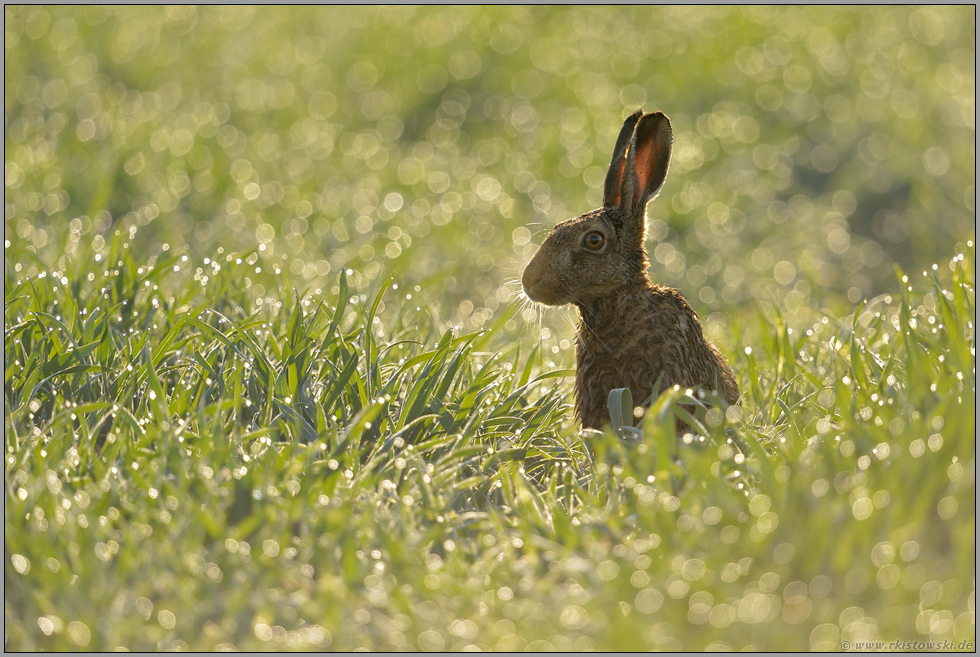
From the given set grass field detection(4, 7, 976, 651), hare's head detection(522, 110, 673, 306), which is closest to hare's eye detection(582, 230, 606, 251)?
hare's head detection(522, 110, 673, 306)

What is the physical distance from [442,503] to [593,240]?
1178 mm

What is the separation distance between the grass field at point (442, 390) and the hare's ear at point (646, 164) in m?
0.61

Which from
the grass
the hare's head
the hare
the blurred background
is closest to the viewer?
the grass

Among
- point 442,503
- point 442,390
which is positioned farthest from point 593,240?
point 442,503

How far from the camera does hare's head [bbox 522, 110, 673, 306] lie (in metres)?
3.45

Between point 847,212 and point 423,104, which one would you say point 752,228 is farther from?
point 423,104

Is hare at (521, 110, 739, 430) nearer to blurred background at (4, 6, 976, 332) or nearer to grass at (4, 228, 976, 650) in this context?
grass at (4, 228, 976, 650)

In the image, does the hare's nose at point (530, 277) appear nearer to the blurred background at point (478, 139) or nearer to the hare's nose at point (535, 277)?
the hare's nose at point (535, 277)

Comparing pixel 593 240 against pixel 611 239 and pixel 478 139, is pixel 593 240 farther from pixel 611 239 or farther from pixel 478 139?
pixel 478 139

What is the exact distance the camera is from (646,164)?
3578 mm

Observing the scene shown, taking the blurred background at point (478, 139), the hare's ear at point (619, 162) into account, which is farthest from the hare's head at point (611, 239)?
the blurred background at point (478, 139)

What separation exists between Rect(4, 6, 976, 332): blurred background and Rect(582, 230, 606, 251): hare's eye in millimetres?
1391

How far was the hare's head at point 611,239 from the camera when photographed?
345 cm

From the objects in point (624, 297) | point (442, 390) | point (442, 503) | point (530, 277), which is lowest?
point (442, 503)
